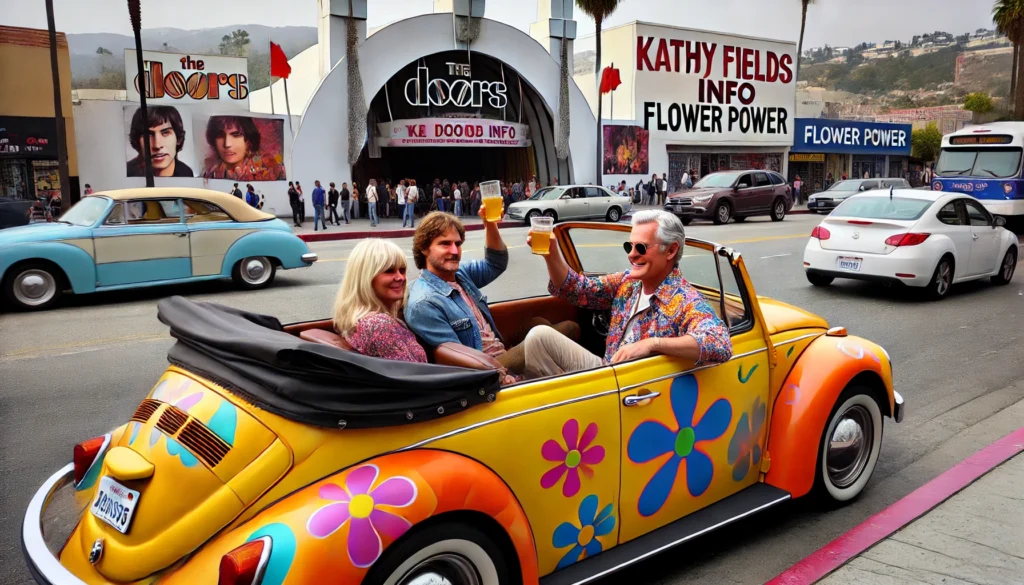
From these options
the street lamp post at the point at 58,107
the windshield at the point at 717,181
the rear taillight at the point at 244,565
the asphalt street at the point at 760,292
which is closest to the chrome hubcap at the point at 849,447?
the asphalt street at the point at 760,292

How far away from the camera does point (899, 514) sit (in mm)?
3902

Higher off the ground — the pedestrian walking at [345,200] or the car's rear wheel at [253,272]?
the pedestrian walking at [345,200]

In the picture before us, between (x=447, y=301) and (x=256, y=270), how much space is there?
9238 millimetres

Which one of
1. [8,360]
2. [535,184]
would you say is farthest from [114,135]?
[8,360]

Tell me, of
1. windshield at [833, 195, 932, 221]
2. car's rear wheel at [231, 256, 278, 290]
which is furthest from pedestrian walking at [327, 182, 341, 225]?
windshield at [833, 195, 932, 221]

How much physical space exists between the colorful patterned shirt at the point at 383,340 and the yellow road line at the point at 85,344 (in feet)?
19.9

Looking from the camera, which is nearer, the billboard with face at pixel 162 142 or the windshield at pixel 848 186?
the billboard with face at pixel 162 142

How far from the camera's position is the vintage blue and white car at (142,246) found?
10.3 meters

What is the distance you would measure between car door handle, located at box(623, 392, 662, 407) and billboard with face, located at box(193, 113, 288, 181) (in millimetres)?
25487

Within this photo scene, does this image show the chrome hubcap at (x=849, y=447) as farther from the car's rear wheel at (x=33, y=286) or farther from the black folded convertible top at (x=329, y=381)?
the car's rear wheel at (x=33, y=286)

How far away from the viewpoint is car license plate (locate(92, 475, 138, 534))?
241cm

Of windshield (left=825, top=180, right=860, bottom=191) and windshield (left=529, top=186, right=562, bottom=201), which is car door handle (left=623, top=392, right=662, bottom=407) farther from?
windshield (left=825, top=180, right=860, bottom=191)

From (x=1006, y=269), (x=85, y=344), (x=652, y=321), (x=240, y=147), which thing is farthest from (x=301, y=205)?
(x=652, y=321)

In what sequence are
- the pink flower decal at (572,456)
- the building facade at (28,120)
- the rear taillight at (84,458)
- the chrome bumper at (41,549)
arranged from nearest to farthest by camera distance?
the chrome bumper at (41,549)
the pink flower decal at (572,456)
the rear taillight at (84,458)
the building facade at (28,120)
